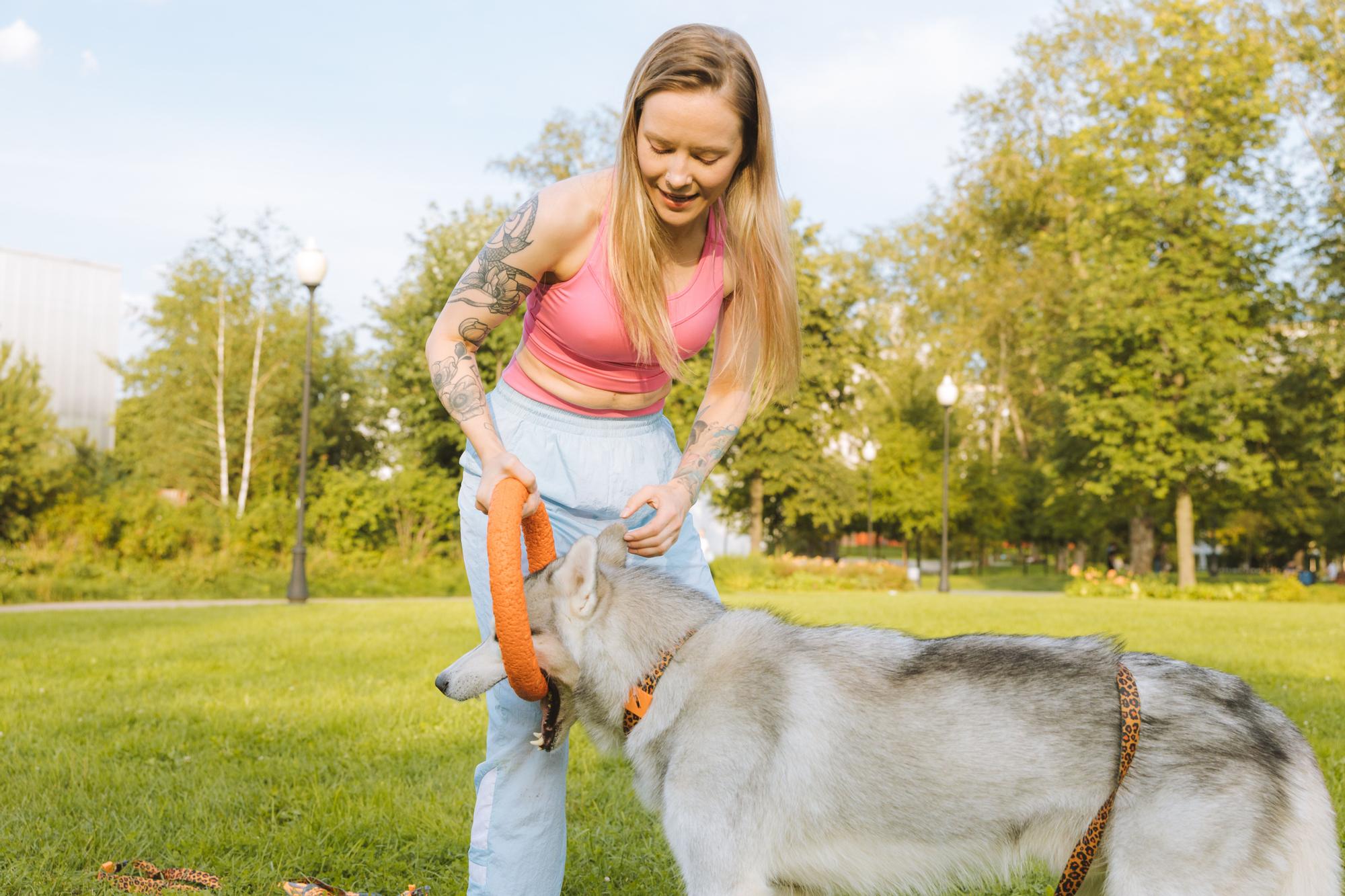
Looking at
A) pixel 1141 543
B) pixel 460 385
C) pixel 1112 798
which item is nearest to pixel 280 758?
→ pixel 460 385

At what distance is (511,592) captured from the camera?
2.73 m

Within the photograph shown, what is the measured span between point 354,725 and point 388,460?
26.5 m

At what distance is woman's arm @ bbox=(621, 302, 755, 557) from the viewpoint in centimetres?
314

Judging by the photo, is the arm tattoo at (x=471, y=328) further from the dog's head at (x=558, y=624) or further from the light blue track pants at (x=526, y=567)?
the dog's head at (x=558, y=624)

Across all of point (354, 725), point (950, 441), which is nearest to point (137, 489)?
point (354, 725)

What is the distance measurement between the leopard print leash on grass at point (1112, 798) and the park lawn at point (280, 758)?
1145mm

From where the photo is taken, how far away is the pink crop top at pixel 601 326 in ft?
10.6

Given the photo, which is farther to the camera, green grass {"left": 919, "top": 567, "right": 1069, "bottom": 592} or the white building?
the white building

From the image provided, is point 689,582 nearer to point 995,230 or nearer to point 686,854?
point 686,854

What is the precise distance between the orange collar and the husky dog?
2cm

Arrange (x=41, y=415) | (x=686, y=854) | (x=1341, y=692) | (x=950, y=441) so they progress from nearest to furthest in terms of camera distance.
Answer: (x=686, y=854), (x=1341, y=692), (x=41, y=415), (x=950, y=441)

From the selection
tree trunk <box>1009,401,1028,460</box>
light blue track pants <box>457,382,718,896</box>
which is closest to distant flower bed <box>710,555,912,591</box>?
tree trunk <box>1009,401,1028,460</box>

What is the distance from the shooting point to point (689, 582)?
3.53 meters

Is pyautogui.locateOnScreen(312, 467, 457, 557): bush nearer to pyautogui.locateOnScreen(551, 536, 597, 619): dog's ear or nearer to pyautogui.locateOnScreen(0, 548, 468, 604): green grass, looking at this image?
pyautogui.locateOnScreen(0, 548, 468, 604): green grass
